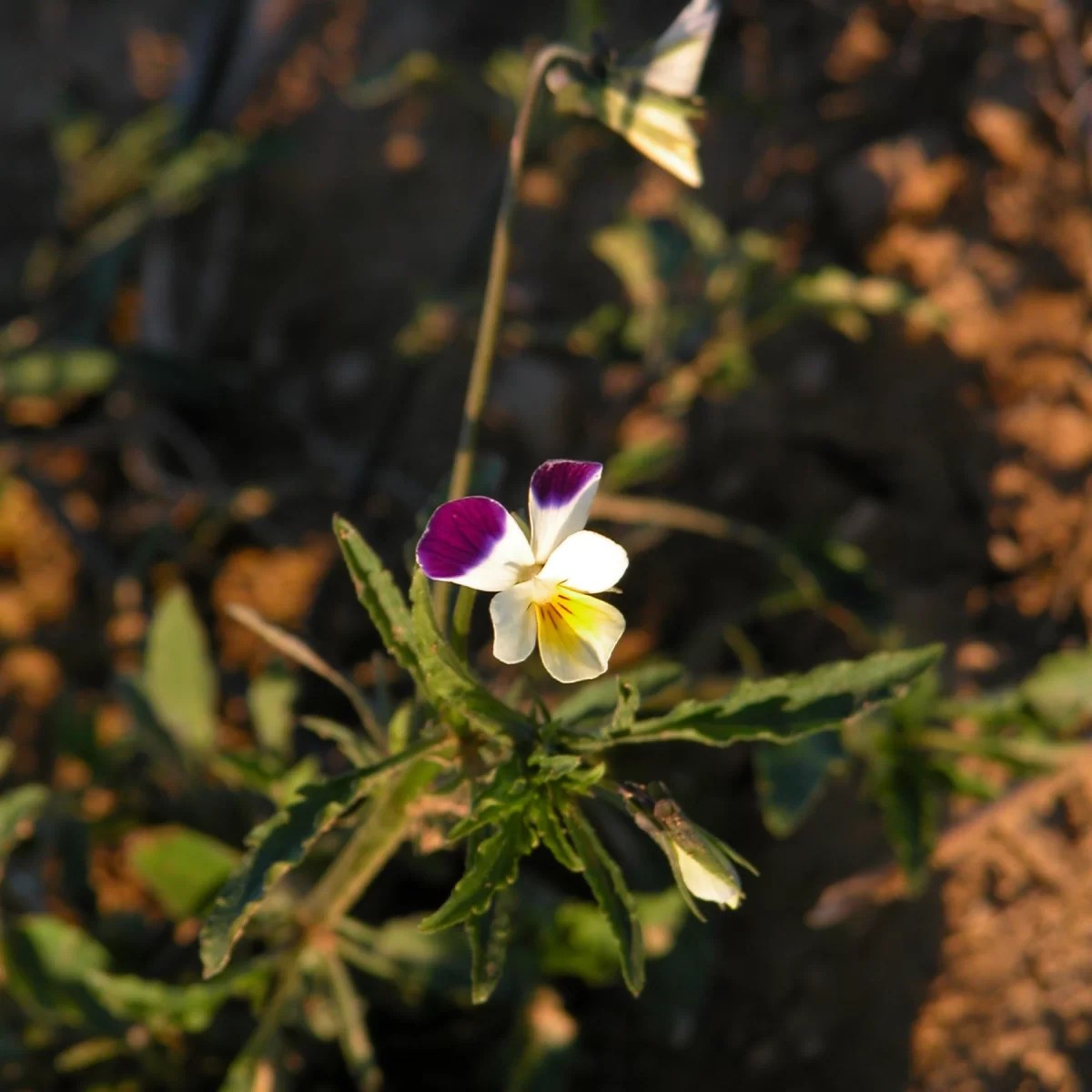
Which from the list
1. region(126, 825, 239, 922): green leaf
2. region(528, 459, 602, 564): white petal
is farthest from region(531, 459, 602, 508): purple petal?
region(126, 825, 239, 922): green leaf

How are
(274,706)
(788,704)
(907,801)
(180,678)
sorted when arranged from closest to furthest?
(788,704) < (907,801) < (274,706) < (180,678)

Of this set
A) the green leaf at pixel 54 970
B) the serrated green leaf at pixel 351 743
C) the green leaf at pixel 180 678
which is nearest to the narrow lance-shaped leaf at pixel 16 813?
the green leaf at pixel 54 970

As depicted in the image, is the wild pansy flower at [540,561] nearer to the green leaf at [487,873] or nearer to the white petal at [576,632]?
the white petal at [576,632]

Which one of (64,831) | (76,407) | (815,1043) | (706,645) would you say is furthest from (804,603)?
(76,407)

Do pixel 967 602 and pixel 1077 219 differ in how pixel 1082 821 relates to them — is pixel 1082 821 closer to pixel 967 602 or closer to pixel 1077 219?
pixel 967 602

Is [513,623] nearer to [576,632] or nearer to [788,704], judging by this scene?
[576,632]

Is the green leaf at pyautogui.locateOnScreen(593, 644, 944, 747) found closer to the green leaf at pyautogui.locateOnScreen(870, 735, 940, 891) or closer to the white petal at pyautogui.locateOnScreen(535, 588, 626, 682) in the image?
the white petal at pyautogui.locateOnScreen(535, 588, 626, 682)

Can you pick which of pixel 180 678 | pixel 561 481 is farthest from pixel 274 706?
pixel 561 481
